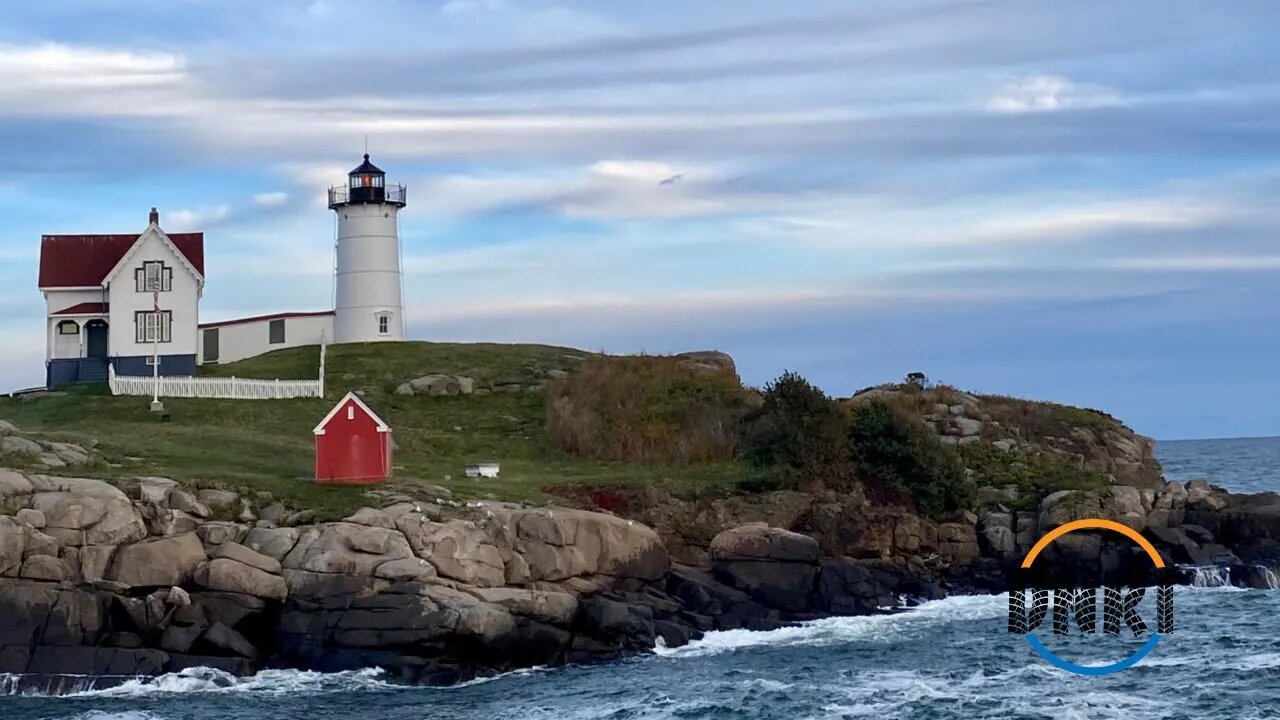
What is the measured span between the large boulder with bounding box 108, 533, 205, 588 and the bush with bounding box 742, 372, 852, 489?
18.1 m

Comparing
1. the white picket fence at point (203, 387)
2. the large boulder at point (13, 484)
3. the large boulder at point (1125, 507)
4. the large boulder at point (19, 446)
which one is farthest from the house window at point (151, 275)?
the large boulder at point (1125, 507)

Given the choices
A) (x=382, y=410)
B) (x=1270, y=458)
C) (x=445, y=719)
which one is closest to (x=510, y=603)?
(x=445, y=719)

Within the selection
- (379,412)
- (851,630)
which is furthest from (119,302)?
(851,630)

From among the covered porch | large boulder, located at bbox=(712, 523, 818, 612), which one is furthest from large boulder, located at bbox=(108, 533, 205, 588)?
the covered porch

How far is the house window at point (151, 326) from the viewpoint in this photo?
198 feet

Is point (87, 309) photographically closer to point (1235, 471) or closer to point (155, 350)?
point (155, 350)

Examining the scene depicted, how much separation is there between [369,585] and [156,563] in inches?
193

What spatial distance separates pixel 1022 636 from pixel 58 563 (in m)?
22.9

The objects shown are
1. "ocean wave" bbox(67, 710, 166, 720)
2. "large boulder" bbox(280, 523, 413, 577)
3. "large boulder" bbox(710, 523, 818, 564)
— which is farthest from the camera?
"large boulder" bbox(710, 523, 818, 564)

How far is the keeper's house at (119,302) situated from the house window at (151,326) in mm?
39

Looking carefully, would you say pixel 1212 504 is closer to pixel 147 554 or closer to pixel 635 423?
pixel 635 423

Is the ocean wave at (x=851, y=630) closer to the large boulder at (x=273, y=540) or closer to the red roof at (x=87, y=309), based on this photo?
the large boulder at (x=273, y=540)

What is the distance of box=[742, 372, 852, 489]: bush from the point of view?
155ft

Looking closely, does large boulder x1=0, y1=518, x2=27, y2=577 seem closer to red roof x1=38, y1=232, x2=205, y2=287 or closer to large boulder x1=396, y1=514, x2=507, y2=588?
large boulder x1=396, y1=514, x2=507, y2=588
